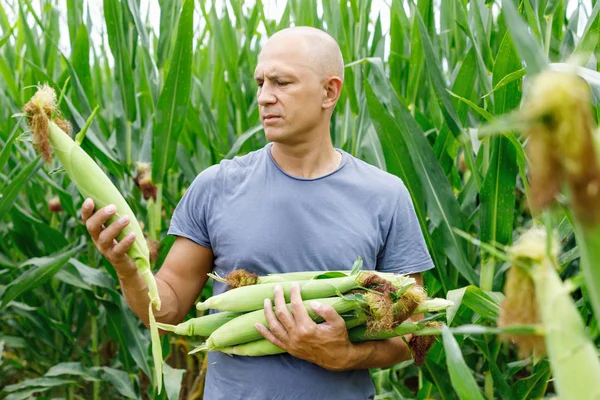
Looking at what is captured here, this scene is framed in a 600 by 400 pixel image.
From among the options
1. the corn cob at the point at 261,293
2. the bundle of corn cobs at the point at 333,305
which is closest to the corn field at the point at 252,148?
the bundle of corn cobs at the point at 333,305

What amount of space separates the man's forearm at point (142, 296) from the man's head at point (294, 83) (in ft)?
1.33

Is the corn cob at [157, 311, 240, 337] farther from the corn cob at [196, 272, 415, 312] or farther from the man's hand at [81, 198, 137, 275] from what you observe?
the man's hand at [81, 198, 137, 275]

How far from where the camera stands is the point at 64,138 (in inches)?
47.3

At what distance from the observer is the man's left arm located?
4.07 feet

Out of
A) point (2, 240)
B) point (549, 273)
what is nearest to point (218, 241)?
point (549, 273)

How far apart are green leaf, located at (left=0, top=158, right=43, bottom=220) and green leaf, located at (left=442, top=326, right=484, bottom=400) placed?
4.95 feet

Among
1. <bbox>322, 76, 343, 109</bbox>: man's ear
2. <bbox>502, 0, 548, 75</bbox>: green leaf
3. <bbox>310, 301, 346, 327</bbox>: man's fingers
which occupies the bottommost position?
<bbox>310, 301, 346, 327</bbox>: man's fingers

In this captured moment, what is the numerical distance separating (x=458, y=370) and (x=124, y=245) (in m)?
0.73

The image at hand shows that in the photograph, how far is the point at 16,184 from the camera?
196cm

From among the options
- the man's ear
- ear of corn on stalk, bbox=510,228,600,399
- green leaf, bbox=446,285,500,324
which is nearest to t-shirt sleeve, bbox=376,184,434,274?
green leaf, bbox=446,285,500,324

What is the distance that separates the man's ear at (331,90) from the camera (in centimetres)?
163

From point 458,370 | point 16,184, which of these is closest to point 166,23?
point 16,184

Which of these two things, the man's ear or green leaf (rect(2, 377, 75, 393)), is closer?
the man's ear

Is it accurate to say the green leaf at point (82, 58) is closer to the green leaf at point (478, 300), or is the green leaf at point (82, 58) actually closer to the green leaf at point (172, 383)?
the green leaf at point (172, 383)
